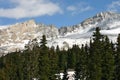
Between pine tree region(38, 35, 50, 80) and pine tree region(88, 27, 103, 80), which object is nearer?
pine tree region(88, 27, 103, 80)

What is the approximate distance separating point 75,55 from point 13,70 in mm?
44048

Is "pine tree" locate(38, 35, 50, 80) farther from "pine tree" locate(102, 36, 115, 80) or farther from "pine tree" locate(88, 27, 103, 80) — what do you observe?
"pine tree" locate(102, 36, 115, 80)

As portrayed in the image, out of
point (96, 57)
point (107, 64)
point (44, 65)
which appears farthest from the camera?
point (44, 65)

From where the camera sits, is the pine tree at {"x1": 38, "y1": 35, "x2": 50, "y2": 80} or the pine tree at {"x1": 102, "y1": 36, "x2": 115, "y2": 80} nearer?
the pine tree at {"x1": 102, "y1": 36, "x2": 115, "y2": 80}

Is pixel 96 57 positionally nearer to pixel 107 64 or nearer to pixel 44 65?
pixel 107 64

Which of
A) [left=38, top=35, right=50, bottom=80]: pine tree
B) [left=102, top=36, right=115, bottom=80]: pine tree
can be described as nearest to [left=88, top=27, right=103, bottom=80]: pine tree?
[left=102, top=36, right=115, bottom=80]: pine tree

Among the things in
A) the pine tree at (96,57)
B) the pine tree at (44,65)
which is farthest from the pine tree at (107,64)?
the pine tree at (44,65)

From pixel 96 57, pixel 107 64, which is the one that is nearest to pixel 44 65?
pixel 96 57

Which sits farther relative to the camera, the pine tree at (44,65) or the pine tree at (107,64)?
the pine tree at (44,65)

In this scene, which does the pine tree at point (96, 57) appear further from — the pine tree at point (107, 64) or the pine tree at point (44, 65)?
the pine tree at point (44, 65)

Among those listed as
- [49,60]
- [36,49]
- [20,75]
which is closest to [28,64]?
[36,49]

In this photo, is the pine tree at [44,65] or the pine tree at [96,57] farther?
the pine tree at [44,65]

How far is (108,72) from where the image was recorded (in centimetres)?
6078

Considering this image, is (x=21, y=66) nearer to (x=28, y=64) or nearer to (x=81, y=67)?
(x=28, y=64)
